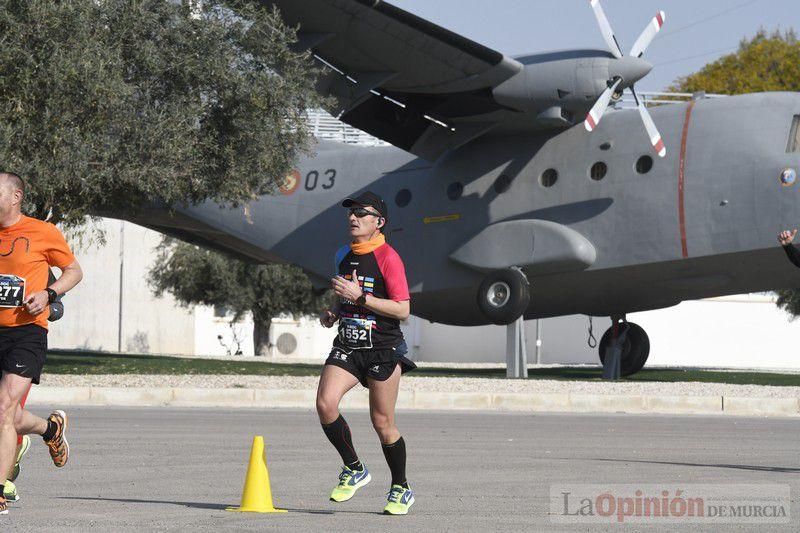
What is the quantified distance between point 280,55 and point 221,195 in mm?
2799

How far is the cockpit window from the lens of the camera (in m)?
Answer: 20.9

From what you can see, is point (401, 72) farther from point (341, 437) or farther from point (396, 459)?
point (396, 459)

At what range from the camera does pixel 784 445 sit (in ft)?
40.6

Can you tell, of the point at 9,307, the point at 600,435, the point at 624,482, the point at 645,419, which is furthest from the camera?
the point at 645,419

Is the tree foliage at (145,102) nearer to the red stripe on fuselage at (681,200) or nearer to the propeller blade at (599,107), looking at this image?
the propeller blade at (599,107)

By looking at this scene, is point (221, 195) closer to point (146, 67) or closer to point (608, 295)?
point (146, 67)

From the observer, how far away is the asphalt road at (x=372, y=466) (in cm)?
664

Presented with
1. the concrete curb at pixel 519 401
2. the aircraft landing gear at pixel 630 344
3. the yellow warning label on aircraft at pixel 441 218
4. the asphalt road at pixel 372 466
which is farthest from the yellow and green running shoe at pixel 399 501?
the aircraft landing gear at pixel 630 344

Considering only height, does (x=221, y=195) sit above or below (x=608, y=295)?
above

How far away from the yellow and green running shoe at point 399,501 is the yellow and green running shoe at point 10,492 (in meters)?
2.09

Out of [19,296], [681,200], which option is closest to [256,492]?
[19,296]

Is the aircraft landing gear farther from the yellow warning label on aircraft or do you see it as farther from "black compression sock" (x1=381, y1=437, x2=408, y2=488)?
"black compression sock" (x1=381, y1=437, x2=408, y2=488)

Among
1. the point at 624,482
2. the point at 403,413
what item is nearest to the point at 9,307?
the point at 624,482

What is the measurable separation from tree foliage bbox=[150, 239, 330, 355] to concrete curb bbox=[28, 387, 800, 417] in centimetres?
2624
